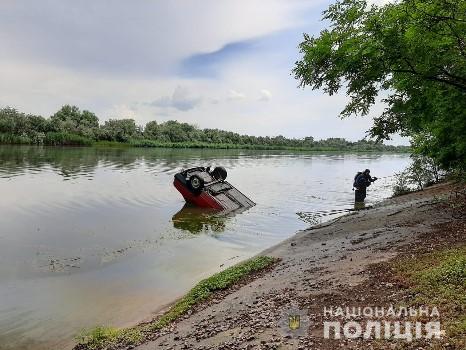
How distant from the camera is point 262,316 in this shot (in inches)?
289

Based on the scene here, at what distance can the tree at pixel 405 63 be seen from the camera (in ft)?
37.0

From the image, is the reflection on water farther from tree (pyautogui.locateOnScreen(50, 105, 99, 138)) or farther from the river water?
tree (pyautogui.locateOnScreen(50, 105, 99, 138))

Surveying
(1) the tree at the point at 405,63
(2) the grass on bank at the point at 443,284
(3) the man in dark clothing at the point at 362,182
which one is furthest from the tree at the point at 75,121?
(2) the grass on bank at the point at 443,284

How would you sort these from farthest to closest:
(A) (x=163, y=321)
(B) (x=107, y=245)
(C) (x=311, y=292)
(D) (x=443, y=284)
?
(B) (x=107, y=245) → (A) (x=163, y=321) → (C) (x=311, y=292) → (D) (x=443, y=284)

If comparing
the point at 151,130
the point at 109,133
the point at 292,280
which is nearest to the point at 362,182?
the point at 292,280

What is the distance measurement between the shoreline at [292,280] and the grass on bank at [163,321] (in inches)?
9.4

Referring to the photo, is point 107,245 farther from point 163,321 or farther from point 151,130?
point 151,130

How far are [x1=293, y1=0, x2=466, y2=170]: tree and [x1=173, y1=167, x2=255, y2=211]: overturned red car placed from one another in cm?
1102

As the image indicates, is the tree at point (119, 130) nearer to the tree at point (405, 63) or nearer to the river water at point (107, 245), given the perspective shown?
the river water at point (107, 245)

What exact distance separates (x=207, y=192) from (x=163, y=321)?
16260mm

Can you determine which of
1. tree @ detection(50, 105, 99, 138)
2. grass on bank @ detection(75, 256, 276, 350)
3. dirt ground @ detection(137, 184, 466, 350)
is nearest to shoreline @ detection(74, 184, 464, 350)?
dirt ground @ detection(137, 184, 466, 350)

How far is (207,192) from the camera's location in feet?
81.7

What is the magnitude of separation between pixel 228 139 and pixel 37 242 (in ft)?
454

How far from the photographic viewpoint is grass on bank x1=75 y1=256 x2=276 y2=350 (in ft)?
26.6
